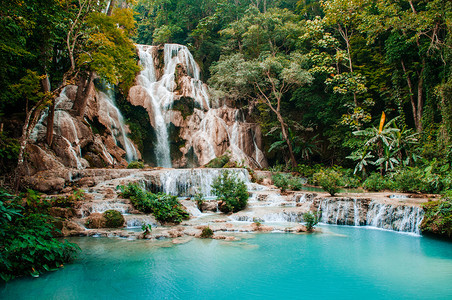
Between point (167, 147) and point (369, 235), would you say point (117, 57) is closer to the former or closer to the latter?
point (167, 147)

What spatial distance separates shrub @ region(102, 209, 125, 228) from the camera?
291 inches

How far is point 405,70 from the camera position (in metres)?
15.6

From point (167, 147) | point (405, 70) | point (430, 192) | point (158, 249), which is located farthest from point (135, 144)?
point (405, 70)

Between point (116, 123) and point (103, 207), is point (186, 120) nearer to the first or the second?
point (116, 123)

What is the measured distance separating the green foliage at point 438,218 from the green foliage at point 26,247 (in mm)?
8234

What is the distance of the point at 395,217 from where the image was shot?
7711mm

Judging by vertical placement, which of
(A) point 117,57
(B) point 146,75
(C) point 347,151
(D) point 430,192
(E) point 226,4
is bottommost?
(D) point 430,192

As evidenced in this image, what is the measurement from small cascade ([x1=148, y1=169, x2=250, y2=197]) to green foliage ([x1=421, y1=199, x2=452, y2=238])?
6731mm

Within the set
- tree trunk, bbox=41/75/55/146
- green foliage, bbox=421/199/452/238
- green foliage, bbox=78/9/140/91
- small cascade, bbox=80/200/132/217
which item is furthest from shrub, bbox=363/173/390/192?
tree trunk, bbox=41/75/55/146

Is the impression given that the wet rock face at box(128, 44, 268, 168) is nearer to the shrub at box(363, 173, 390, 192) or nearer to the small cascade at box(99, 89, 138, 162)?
the small cascade at box(99, 89, 138, 162)

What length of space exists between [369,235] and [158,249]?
18.5 ft

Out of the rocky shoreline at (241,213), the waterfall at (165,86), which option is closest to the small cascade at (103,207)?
the rocky shoreline at (241,213)

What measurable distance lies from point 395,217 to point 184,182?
8699mm

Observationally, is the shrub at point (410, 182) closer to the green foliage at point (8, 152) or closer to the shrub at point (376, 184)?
the shrub at point (376, 184)
